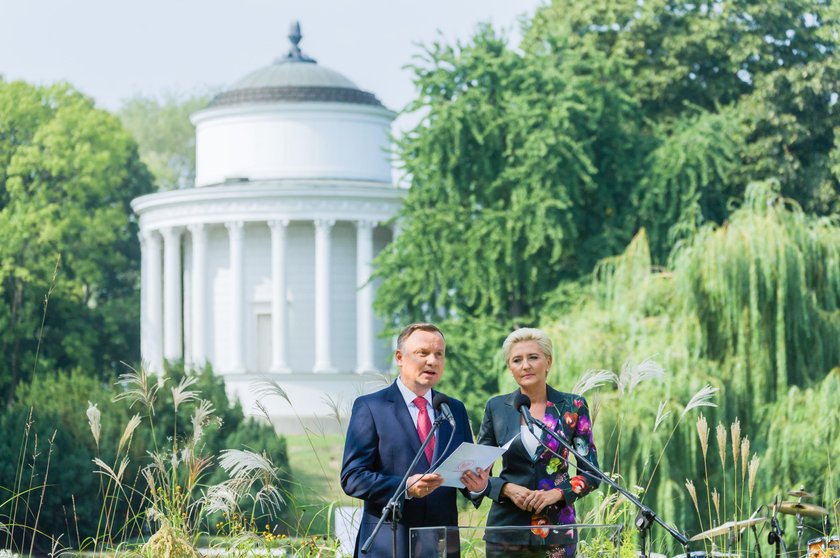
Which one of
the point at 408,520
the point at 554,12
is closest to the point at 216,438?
the point at 554,12

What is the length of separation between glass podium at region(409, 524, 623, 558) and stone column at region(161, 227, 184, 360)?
49518 millimetres

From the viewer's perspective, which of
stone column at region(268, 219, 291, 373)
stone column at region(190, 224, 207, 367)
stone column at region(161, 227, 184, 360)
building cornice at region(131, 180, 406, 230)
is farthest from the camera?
stone column at region(161, 227, 184, 360)

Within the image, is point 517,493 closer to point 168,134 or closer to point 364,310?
point 364,310

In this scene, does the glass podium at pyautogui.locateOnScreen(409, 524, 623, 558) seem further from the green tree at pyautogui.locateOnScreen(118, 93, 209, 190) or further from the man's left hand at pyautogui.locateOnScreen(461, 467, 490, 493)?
the green tree at pyautogui.locateOnScreen(118, 93, 209, 190)

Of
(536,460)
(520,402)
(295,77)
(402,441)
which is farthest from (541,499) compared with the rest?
(295,77)

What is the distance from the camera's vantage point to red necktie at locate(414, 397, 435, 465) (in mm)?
7590

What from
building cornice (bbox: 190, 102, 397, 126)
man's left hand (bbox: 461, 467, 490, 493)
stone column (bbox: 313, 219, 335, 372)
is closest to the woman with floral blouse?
man's left hand (bbox: 461, 467, 490, 493)

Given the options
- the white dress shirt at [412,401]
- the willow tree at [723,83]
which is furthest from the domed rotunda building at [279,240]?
the white dress shirt at [412,401]

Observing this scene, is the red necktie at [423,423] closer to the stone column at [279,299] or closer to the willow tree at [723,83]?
the willow tree at [723,83]

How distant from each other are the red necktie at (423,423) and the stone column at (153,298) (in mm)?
48084

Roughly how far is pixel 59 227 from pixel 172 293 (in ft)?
18.5

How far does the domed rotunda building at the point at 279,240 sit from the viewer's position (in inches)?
2121

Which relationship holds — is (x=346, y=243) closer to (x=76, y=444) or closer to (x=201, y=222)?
(x=201, y=222)

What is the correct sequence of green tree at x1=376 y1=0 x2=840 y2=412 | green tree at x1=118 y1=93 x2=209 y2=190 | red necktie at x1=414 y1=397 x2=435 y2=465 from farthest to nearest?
green tree at x1=118 y1=93 x2=209 y2=190 < green tree at x1=376 y1=0 x2=840 y2=412 < red necktie at x1=414 y1=397 x2=435 y2=465
